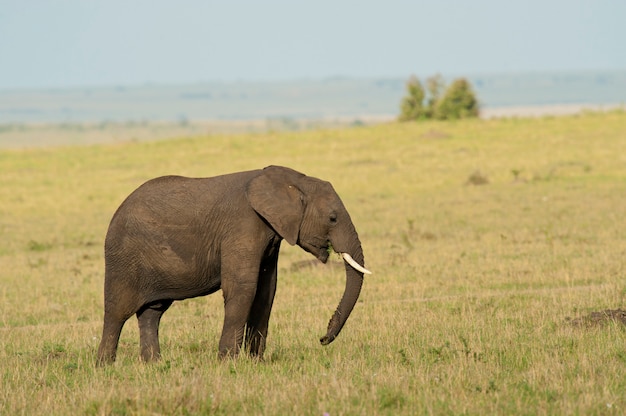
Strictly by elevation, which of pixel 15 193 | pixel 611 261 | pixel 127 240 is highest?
pixel 127 240

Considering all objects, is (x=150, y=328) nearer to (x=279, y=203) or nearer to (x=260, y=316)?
(x=260, y=316)

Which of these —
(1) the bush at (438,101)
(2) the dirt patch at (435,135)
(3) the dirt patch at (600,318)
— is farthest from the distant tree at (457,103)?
(3) the dirt patch at (600,318)

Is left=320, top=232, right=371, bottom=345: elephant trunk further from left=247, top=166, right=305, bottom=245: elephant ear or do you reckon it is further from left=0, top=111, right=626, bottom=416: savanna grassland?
left=247, top=166, right=305, bottom=245: elephant ear

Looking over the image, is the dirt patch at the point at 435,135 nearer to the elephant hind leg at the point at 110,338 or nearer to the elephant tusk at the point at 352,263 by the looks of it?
the elephant hind leg at the point at 110,338

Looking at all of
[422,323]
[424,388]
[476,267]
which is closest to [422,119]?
[476,267]

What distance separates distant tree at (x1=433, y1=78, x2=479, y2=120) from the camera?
7231 cm

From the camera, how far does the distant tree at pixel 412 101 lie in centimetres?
7362

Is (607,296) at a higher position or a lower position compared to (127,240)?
lower

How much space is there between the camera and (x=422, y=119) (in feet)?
230

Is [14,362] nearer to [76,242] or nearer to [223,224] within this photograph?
[223,224]

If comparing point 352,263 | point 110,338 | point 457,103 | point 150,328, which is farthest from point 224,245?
point 457,103

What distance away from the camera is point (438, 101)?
74000 millimetres

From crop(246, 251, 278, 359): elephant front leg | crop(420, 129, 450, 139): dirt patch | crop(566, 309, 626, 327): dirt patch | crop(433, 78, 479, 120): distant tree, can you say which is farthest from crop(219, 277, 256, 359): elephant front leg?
crop(433, 78, 479, 120): distant tree

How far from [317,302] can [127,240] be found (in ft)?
17.9
